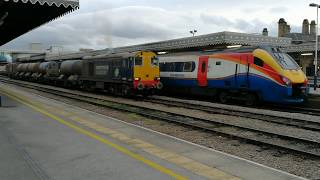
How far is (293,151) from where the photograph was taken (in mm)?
10008

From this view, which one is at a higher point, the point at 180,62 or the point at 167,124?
the point at 180,62

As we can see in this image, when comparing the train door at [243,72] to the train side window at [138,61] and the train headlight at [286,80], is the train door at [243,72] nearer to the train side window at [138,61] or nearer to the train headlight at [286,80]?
the train headlight at [286,80]

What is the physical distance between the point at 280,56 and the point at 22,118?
1248 cm

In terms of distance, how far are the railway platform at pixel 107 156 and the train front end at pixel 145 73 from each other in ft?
44.3

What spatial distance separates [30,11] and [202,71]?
11.4 m

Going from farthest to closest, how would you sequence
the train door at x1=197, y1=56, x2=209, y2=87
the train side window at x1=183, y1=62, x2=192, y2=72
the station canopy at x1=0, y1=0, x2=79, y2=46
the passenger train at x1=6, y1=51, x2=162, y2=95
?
1. the passenger train at x1=6, y1=51, x2=162, y2=95
2. the train side window at x1=183, y1=62, x2=192, y2=72
3. the train door at x1=197, y1=56, x2=209, y2=87
4. the station canopy at x1=0, y1=0, x2=79, y2=46

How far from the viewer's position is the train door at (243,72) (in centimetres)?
2131

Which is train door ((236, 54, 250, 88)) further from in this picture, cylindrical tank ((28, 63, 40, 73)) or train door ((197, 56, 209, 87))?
cylindrical tank ((28, 63, 40, 73))

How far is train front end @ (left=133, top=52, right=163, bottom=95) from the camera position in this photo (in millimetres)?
26297

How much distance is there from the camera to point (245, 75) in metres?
21.4

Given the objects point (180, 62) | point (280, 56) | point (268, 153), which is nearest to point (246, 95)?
point (280, 56)

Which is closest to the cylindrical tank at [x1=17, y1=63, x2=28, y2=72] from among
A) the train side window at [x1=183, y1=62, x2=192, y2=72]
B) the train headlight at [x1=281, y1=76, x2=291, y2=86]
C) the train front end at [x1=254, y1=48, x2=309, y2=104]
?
the train side window at [x1=183, y1=62, x2=192, y2=72]

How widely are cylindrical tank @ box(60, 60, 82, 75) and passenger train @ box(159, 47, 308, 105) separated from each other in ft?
37.9

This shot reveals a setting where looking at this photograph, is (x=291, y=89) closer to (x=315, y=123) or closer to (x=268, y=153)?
(x=315, y=123)
